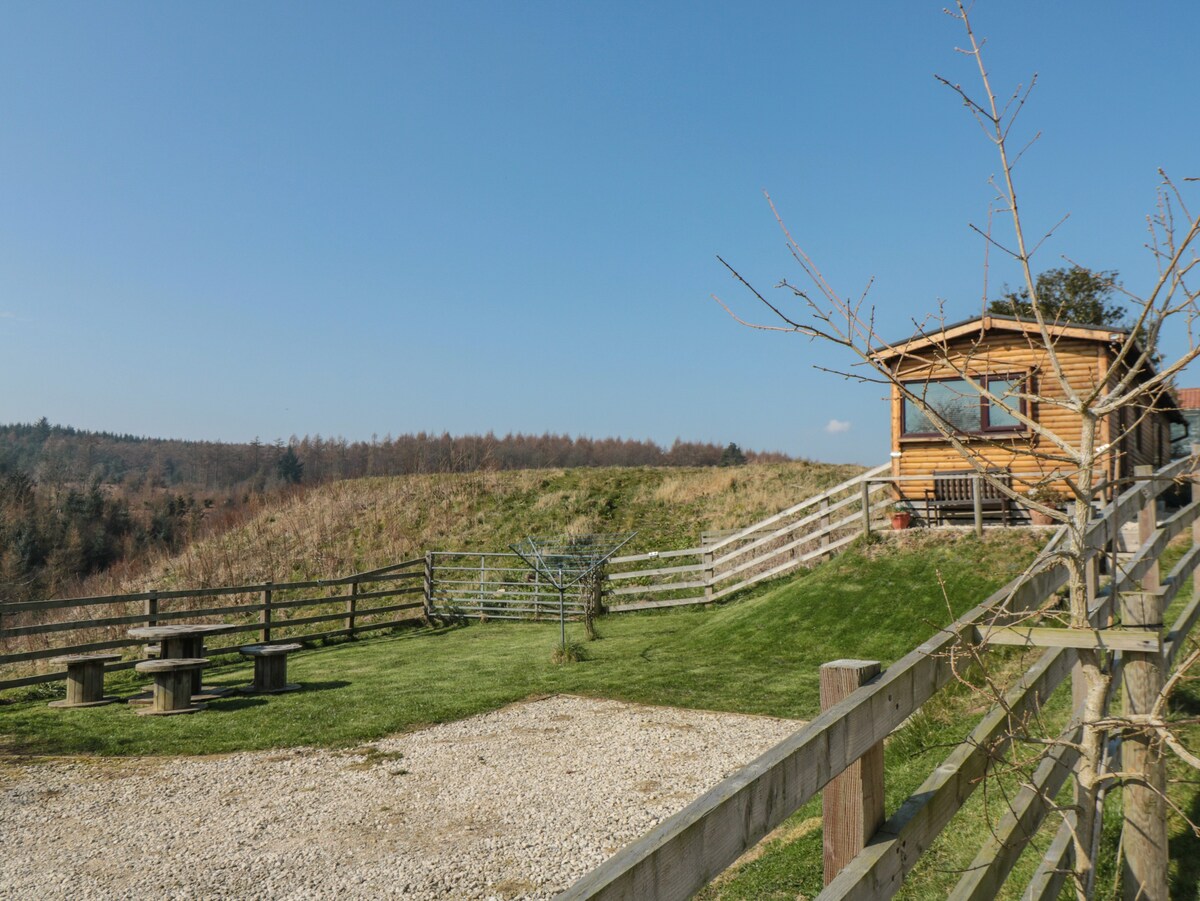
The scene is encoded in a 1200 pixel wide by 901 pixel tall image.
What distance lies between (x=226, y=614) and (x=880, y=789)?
21.1 m

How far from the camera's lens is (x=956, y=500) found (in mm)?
14828

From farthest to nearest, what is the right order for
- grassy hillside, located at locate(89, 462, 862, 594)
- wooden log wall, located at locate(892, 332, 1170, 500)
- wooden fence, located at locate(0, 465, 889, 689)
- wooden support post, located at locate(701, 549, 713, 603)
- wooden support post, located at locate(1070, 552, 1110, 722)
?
1. grassy hillside, located at locate(89, 462, 862, 594)
2. wooden support post, located at locate(701, 549, 713, 603)
3. wooden fence, located at locate(0, 465, 889, 689)
4. wooden log wall, located at locate(892, 332, 1170, 500)
5. wooden support post, located at locate(1070, 552, 1110, 722)

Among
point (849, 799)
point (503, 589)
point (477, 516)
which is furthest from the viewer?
point (477, 516)

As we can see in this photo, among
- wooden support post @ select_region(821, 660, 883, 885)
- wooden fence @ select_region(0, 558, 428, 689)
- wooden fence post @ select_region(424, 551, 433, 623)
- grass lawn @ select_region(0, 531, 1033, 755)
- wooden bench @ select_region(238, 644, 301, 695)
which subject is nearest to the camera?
wooden support post @ select_region(821, 660, 883, 885)

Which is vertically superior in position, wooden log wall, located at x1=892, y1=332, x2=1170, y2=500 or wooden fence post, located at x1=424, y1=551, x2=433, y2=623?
wooden log wall, located at x1=892, y1=332, x2=1170, y2=500

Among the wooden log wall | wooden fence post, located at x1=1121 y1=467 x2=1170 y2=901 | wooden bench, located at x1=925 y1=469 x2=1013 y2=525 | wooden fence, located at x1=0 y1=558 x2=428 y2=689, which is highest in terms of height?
the wooden log wall

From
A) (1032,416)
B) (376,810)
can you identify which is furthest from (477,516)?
(376,810)

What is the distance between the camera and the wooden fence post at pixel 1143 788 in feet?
10.2

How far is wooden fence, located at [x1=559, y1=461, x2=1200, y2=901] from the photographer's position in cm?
139

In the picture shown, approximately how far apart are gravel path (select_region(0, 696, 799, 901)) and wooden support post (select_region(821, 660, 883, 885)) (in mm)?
3285

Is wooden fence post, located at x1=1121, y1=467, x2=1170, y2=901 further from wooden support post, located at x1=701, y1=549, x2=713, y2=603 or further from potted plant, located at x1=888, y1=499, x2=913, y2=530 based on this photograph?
wooden support post, located at x1=701, y1=549, x2=713, y2=603

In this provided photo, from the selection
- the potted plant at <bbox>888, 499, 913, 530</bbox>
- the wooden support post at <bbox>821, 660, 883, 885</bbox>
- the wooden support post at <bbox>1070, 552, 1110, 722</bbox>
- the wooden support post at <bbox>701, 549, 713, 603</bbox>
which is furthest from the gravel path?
the wooden support post at <bbox>701, 549, 713, 603</bbox>

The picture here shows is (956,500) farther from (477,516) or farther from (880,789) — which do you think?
(477,516)

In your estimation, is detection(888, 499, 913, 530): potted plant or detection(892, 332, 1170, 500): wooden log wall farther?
detection(888, 499, 913, 530): potted plant
